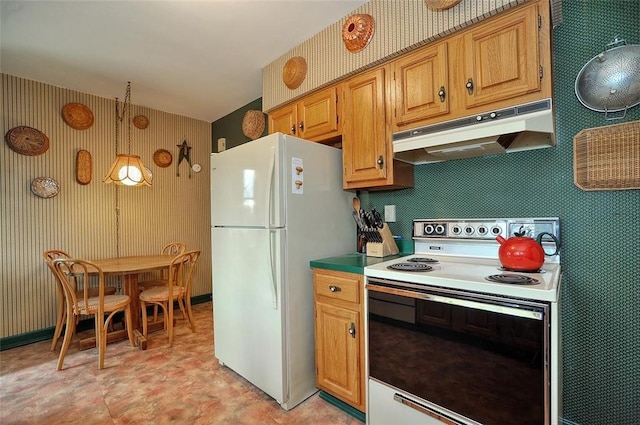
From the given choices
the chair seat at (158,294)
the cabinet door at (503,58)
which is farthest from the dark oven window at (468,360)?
the chair seat at (158,294)

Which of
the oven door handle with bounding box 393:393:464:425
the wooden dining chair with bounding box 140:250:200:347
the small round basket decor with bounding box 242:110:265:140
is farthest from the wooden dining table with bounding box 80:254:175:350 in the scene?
the oven door handle with bounding box 393:393:464:425

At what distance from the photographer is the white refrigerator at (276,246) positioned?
1.81 meters

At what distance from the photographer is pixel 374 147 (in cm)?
190

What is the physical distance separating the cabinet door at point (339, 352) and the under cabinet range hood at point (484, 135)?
1.05 meters

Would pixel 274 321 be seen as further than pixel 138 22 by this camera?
No

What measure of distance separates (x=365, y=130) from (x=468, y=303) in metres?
1.23

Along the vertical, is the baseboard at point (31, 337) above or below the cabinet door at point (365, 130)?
below

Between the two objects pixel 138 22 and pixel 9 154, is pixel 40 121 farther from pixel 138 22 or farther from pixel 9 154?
pixel 138 22

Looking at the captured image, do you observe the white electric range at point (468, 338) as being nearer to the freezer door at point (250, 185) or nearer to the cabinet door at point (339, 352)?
the cabinet door at point (339, 352)

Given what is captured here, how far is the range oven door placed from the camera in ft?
3.50

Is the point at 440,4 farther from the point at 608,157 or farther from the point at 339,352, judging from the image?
the point at 339,352

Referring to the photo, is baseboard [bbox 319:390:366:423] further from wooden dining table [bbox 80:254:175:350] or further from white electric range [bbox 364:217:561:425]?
wooden dining table [bbox 80:254:175:350]

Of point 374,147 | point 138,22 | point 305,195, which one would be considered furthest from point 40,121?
point 374,147

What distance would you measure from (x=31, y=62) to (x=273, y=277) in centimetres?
300
